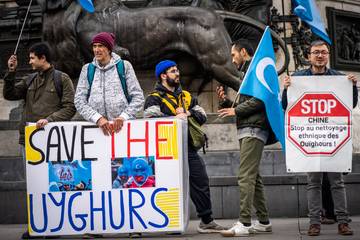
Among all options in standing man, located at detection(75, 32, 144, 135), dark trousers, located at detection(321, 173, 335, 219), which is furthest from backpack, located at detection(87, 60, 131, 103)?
dark trousers, located at detection(321, 173, 335, 219)

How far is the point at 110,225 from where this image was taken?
8.00 m

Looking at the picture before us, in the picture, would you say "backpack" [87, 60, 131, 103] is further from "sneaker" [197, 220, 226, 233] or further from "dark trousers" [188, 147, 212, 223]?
"sneaker" [197, 220, 226, 233]

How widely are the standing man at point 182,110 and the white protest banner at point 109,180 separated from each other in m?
0.40

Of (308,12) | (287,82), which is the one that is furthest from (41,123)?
(308,12)

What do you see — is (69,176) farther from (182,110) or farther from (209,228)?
(209,228)

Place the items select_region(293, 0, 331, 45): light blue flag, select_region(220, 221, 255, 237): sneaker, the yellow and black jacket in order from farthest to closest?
select_region(293, 0, 331, 45): light blue flag, the yellow and black jacket, select_region(220, 221, 255, 237): sneaker

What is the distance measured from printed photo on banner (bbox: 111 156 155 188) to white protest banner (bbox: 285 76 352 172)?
4.63 feet

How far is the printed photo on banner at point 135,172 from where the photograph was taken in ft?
26.1

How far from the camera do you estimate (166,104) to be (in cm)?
844

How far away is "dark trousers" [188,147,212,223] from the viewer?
855cm

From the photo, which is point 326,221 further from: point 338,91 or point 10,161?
point 10,161

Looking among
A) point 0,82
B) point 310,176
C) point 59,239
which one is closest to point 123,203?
point 59,239

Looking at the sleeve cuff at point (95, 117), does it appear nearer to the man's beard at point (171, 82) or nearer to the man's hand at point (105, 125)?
the man's hand at point (105, 125)

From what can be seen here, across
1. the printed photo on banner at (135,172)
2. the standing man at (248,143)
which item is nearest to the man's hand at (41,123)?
the printed photo on banner at (135,172)
